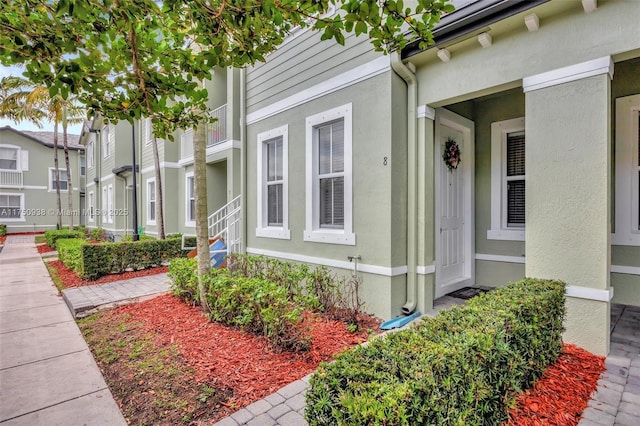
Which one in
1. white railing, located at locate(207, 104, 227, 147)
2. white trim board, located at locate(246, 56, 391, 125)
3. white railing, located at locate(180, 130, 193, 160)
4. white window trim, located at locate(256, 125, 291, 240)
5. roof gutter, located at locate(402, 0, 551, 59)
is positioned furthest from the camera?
white railing, located at locate(180, 130, 193, 160)

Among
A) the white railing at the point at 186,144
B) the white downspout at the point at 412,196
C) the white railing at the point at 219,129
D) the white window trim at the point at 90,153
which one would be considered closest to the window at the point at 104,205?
the white window trim at the point at 90,153

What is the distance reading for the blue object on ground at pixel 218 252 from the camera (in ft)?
24.4

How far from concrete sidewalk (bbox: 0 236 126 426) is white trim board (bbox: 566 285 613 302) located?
4.18 metres

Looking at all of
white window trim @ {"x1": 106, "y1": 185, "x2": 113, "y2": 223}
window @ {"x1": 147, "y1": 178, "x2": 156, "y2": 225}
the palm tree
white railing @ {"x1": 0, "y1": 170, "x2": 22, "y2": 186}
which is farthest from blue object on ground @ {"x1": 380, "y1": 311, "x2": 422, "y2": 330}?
white railing @ {"x1": 0, "y1": 170, "x2": 22, "y2": 186}

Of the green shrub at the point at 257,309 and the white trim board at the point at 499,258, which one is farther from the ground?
the white trim board at the point at 499,258

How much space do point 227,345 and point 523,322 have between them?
2933mm

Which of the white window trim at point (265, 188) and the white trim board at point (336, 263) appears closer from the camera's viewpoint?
the white trim board at point (336, 263)

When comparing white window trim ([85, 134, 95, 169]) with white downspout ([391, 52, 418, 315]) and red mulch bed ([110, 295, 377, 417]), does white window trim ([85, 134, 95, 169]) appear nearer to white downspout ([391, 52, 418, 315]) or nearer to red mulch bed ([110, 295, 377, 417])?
red mulch bed ([110, 295, 377, 417])

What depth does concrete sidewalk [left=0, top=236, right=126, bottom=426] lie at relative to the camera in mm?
2656

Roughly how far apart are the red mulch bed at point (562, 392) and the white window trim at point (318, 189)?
269 centimetres

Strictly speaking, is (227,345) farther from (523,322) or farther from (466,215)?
(466,215)

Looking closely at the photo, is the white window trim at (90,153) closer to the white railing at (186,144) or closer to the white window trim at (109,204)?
the white window trim at (109,204)

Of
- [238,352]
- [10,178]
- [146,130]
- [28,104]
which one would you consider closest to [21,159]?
[10,178]

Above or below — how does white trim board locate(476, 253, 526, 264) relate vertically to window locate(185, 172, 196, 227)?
below
